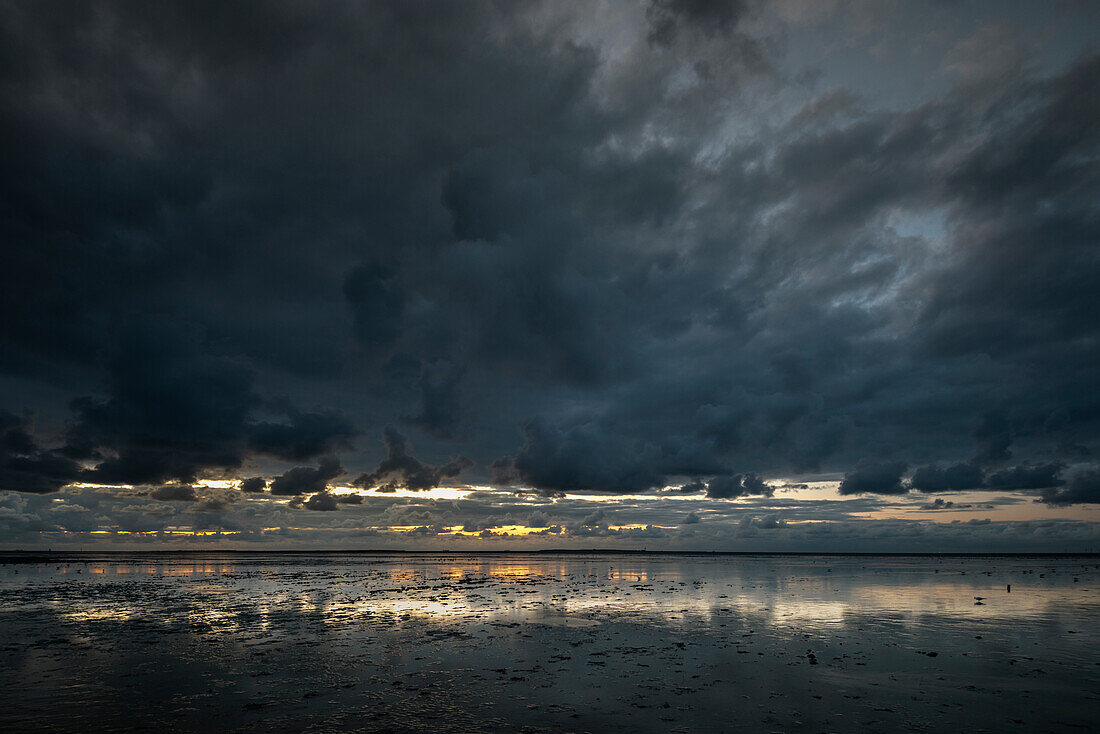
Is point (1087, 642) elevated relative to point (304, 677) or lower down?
lower down

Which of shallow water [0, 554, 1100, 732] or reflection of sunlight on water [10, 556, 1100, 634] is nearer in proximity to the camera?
shallow water [0, 554, 1100, 732]

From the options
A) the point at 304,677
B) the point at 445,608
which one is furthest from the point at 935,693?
the point at 445,608

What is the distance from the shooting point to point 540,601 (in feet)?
180

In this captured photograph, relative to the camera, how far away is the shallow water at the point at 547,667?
62.4ft

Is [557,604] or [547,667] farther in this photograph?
[557,604]

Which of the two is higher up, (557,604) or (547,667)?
(547,667)

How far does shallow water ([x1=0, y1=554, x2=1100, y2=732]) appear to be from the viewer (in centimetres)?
1902

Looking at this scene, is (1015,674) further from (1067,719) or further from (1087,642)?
(1087,642)

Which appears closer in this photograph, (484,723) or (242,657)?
(484,723)

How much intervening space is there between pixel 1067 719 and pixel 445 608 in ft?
131

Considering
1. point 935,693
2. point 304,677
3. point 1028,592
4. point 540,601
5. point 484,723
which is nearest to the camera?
point 484,723

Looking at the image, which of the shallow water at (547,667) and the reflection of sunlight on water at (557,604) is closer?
the shallow water at (547,667)

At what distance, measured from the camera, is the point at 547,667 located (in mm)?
26328

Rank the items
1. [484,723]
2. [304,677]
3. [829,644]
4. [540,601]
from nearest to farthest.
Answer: [484,723], [304,677], [829,644], [540,601]
